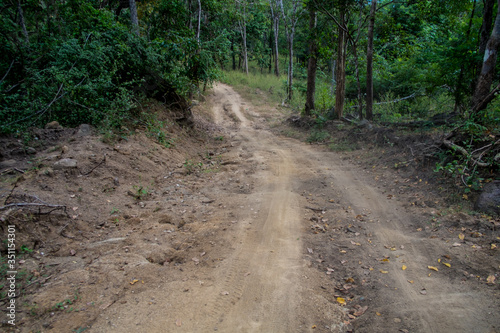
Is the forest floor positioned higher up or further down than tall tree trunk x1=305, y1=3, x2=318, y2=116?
further down

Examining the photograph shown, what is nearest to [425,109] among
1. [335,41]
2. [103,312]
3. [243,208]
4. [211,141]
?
[335,41]

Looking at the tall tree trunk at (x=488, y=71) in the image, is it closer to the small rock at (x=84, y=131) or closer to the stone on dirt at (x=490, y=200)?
the stone on dirt at (x=490, y=200)

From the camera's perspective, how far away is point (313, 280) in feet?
13.0

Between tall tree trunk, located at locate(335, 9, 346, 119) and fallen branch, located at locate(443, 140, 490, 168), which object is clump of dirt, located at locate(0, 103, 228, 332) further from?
tall tree trunk, located at locate(335, 9, 346, 119)

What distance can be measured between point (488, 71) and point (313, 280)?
21.9 feet

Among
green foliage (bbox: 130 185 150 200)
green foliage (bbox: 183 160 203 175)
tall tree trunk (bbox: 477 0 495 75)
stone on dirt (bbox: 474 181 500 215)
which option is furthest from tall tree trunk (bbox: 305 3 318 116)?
green foliage (bbox: 130 185 150 200)

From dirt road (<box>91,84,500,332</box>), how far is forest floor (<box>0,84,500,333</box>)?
0.8 inches

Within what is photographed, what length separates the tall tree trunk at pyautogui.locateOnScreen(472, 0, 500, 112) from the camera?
6617 mm

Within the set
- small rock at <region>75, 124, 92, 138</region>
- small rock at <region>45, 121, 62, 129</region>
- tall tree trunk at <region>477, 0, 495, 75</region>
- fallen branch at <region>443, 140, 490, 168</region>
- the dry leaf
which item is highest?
tall tree trunk at <region>477, 0, 495, 75</region>

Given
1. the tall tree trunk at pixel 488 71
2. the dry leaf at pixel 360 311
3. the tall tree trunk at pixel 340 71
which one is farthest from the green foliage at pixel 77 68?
the tall tree trunk at pixel 488 71

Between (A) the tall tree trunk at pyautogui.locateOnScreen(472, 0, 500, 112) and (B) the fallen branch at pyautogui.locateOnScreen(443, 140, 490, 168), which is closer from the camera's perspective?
(B) the fallen branch at pyautogui.locateOnScreen(443, 140, 490, 168)

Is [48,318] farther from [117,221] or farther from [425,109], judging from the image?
[425,109]

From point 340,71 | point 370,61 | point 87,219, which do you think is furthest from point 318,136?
point 87,219

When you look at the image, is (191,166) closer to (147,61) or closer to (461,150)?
(147,61)
